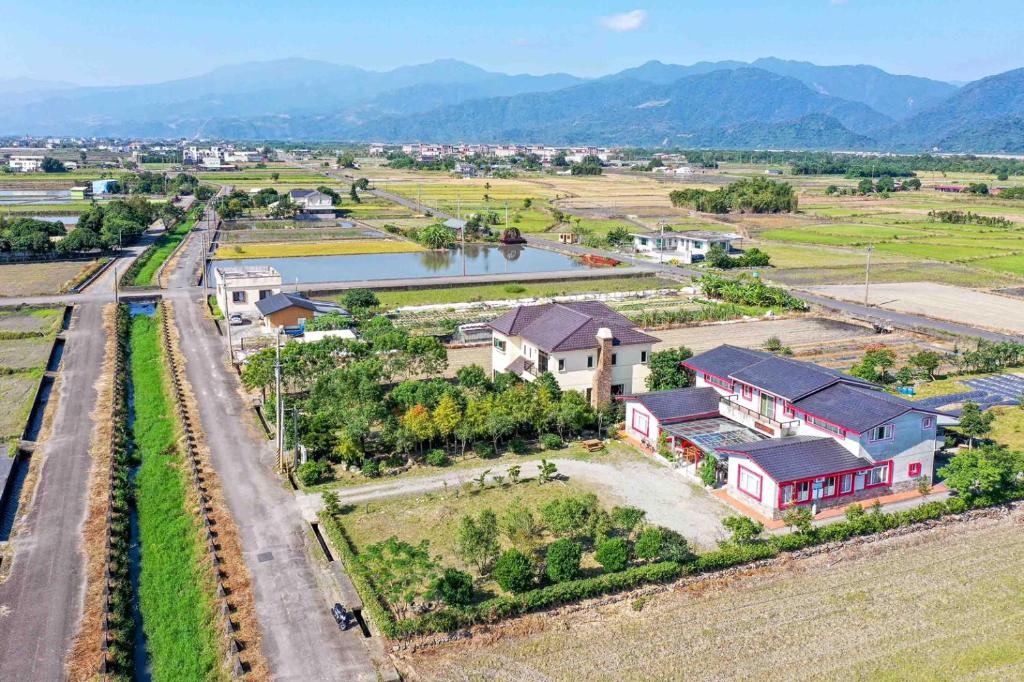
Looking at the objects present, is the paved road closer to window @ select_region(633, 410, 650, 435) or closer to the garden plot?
window @ select_region(633, 410, 650, 435)

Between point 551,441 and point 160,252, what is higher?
point 160,252

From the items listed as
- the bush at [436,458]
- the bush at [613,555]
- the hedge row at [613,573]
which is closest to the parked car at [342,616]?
the hedge row at [613,573]

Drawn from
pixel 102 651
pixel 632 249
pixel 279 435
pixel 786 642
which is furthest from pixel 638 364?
pixel 632 249

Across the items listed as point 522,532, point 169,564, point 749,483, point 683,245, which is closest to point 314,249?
point 683,245

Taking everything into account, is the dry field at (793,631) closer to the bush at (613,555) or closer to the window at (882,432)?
the bush at (613,555)

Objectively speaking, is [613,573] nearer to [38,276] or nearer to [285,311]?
[285,311]

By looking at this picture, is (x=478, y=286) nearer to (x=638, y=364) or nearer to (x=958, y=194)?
(x=638, y=364)

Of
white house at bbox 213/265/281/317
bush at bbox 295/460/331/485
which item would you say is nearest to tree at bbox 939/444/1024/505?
bush at bbox 295/460/331/485
